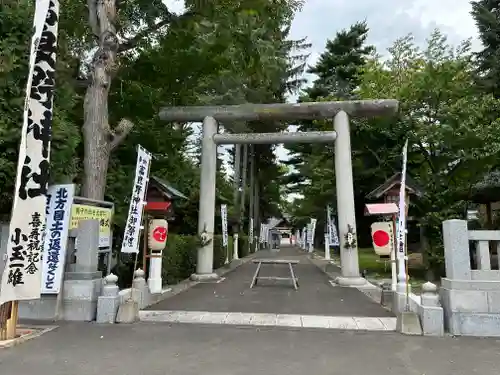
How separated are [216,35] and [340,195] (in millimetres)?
6210

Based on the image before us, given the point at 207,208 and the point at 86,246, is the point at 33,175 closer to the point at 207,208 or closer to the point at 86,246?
the point at 86,246

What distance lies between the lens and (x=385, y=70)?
58.9 ft

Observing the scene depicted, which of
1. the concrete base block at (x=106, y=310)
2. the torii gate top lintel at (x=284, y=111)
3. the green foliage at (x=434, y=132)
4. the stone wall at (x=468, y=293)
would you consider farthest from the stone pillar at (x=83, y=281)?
the green foliage at (x=434, y=132)

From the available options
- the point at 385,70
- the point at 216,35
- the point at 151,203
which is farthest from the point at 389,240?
the point at 385,70

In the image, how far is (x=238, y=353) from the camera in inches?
197

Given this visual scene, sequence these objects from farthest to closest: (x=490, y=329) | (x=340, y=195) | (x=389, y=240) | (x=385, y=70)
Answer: (x=385, y=70)
(x=340, y=195)
(x=389, y=240)
(x=490, y=329)

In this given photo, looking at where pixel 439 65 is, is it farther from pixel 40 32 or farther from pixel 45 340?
pixel 45 340

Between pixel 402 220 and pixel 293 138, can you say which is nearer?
pixel 402 220

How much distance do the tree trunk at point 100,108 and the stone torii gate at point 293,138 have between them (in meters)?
3.50

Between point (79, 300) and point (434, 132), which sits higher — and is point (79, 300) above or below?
below

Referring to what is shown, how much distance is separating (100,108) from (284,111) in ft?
20.8

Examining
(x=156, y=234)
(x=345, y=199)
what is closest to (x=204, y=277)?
(x=156, y=234)

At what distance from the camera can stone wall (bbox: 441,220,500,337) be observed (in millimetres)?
5957

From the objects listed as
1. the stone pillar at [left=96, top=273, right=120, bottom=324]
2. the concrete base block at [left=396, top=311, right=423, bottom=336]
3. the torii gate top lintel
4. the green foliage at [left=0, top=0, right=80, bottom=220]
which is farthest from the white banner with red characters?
the concrete base block at [left=396, top=311, right=423, bottom=336]
